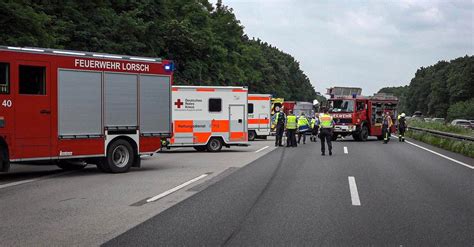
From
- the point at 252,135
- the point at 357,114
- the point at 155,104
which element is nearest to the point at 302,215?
the point at 155,104

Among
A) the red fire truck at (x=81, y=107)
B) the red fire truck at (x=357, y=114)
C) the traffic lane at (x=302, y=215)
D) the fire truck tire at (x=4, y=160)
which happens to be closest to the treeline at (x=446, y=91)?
the red fire truck at (x=357, y=114)

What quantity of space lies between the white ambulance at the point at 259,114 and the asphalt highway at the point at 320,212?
18479 mm

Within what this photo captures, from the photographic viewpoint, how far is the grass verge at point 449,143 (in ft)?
72.3

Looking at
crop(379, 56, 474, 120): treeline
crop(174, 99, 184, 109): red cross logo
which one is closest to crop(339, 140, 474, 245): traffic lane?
crop(174, 99, 184, 109): red cross logo

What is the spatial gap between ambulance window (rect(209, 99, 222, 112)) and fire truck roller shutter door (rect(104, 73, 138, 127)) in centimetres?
812

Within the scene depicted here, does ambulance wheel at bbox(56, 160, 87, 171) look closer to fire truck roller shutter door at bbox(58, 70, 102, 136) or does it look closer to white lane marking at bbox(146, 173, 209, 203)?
fire truck roller shutter door at bbox(58, 70, 102, 136)

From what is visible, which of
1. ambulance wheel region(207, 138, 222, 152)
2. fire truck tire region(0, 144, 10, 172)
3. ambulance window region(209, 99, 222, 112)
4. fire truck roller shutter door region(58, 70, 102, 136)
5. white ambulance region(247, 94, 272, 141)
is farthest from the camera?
white ambulance region(247, 94, 272, 141)

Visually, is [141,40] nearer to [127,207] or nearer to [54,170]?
[54,170]

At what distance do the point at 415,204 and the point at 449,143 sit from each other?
1771 centimetres

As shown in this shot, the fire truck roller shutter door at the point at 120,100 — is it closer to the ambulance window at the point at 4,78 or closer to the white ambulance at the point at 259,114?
the ambulance window at the point at 4,78

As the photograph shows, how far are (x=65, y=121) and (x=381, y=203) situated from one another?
305 inches

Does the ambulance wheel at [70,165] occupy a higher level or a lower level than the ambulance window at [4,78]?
lower

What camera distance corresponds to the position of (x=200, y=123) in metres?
23.0

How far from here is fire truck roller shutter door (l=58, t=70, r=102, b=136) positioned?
1354 cm
